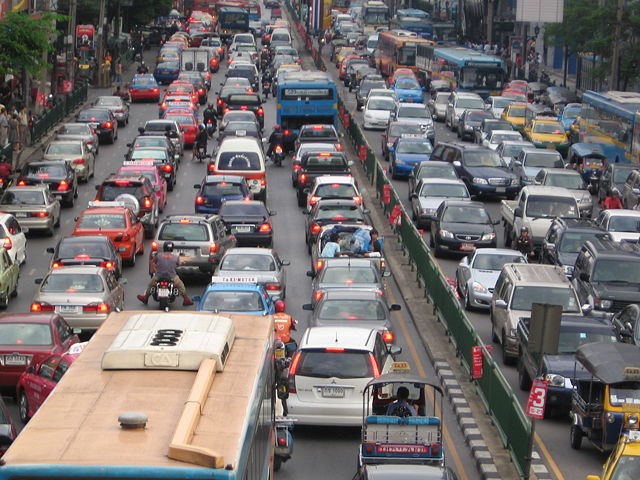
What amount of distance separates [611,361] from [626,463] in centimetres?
389

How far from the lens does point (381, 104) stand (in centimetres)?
6191

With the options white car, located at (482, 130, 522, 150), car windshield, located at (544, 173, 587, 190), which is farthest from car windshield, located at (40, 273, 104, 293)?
white car, located at (482, 130, 522, 150)

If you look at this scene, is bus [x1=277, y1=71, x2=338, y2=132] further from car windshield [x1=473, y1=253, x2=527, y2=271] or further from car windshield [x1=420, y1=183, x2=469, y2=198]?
car windshield [x1=473, y1=253, x2=527, y2=271]

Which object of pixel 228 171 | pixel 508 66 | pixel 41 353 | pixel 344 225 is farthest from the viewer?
pixel 508 66

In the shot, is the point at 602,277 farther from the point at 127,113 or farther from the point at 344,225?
the point at 127,113

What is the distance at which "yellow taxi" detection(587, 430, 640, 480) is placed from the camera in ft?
47.2

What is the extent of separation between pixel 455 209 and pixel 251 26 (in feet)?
328

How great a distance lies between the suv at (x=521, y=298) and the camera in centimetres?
2444

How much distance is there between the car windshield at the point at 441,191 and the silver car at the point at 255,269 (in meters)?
10.6

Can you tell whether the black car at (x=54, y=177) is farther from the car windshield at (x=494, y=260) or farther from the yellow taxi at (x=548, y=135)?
the yellow taxi at (x=548, y=135)

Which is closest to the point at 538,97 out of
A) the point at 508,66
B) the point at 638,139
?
the point at 508,66

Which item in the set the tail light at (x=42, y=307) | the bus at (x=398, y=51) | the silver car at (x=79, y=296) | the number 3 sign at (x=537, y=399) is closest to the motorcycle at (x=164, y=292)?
the silver car at (x=79, y=296)

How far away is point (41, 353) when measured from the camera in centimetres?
2080

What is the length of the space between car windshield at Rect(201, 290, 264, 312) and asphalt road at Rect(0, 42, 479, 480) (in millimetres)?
2708
